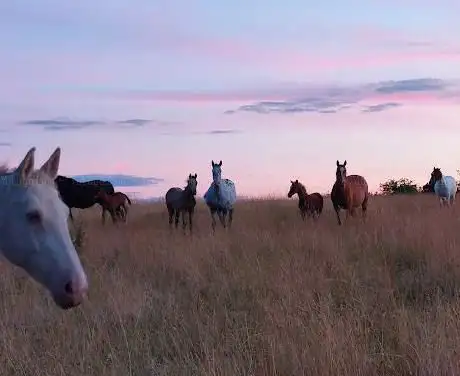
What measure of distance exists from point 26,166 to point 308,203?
15.7 metres

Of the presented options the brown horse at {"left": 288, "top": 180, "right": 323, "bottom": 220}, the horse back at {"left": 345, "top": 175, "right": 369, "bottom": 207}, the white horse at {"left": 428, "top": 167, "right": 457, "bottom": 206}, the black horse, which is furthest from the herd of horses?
the white horse at {"left": 428, "top": 167, "right": 457, "bottom": 206}

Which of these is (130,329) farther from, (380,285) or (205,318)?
(380,285)

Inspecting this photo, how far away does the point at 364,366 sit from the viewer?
5.22m

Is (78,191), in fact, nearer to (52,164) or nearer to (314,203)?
(314,203)

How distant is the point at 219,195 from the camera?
19.6 m

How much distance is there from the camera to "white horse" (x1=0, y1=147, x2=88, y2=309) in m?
3.99

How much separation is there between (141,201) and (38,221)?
27.9 m

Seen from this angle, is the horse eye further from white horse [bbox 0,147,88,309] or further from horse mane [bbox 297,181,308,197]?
horse mane [bbox 297,181,308,197]

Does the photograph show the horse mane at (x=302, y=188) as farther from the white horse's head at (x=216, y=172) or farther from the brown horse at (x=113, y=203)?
the brown horse at (x=113, y=203)

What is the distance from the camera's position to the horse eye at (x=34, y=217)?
13.6 ft

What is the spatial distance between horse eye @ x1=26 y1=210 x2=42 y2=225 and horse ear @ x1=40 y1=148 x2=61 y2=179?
0.47 m

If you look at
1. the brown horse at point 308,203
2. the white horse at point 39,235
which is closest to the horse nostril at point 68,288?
the white horse at point 39,235

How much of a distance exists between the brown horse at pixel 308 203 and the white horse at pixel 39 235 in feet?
47.2

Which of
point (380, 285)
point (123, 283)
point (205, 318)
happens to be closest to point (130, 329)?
point (205, 318)
